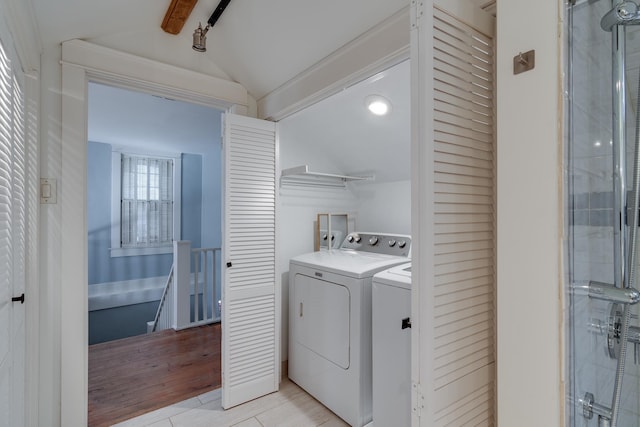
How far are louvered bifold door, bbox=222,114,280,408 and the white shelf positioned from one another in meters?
0.17

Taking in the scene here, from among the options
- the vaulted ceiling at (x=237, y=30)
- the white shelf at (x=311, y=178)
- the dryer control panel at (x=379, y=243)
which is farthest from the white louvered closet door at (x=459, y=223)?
the white shelf at (x=311, y=178)

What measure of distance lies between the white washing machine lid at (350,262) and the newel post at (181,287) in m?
1.76

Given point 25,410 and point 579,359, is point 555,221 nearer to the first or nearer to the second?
point 579,359

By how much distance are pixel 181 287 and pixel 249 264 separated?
5.67ft

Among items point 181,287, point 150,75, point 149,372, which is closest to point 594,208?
point 150,75

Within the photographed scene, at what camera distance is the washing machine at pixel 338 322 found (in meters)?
1.82

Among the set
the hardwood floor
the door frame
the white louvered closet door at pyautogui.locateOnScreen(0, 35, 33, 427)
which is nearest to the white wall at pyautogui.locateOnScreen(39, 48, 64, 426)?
the door frame

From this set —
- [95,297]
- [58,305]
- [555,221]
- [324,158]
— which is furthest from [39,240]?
[95,297]

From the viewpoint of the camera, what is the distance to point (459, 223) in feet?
2.91

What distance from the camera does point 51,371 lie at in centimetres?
160

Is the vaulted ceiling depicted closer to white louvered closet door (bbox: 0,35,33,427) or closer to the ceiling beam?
the ceiling beam

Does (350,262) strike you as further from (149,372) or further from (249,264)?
(149,372)

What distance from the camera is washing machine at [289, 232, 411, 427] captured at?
5.96 feet

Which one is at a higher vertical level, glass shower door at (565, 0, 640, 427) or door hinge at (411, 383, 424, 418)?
glass shower door at (565, 0, 640, 427)
